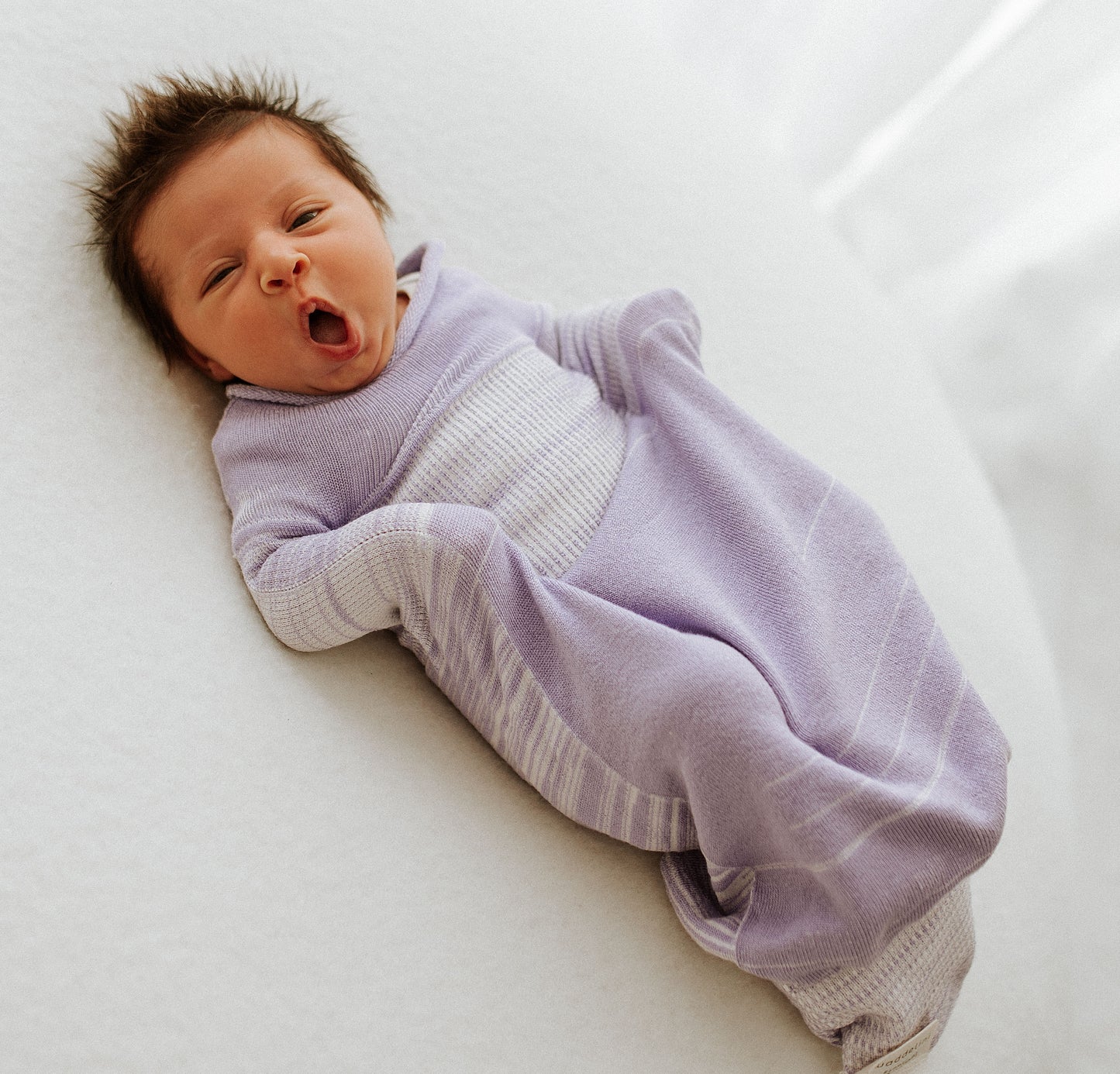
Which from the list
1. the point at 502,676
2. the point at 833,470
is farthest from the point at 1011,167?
the point at 502,676

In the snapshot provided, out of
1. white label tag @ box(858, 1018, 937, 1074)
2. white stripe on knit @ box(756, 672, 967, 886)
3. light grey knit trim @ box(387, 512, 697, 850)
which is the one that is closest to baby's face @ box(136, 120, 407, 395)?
light grey knit trim @ box(387, 512, 697, 850)

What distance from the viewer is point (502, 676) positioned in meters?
0.87

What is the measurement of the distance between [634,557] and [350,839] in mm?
331

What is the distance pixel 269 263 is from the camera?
2.89ft

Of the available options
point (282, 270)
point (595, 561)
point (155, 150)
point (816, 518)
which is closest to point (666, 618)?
point (595, 561)

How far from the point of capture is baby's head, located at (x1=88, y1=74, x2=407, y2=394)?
2.97ft

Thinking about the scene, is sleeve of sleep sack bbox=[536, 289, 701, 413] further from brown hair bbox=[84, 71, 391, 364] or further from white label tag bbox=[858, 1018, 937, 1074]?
white label tag bbox=[858, 1018, 937, 1074]

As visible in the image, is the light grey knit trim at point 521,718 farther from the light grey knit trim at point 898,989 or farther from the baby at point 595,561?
the light grey knit trim at point 898,989

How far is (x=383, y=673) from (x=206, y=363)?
349 mm

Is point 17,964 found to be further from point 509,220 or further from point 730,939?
point 509,220

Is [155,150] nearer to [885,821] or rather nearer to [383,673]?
[383,673]

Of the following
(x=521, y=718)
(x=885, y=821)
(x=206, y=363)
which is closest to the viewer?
(x=885, y=821)

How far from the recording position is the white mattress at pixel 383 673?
0.72m

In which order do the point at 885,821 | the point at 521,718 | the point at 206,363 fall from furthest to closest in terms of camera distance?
the point at 206,363 → the point at 521,718 → the point at 885,821
